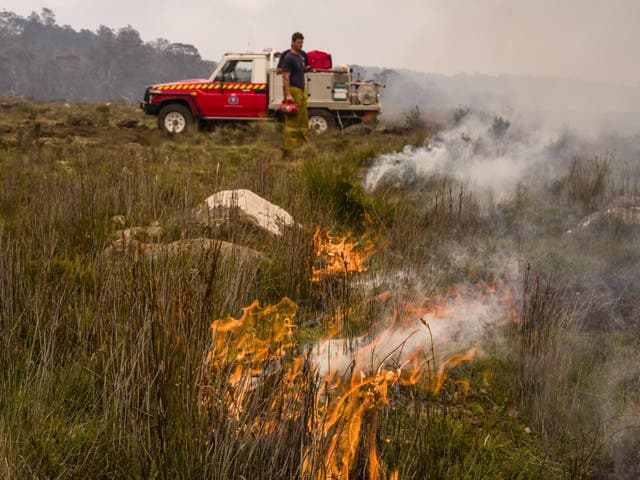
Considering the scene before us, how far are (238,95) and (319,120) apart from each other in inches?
84.8

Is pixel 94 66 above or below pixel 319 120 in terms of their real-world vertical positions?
above

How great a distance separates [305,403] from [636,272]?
140 inches

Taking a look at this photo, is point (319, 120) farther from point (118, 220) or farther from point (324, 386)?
point (324, 386)

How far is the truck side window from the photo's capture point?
15.0 metres

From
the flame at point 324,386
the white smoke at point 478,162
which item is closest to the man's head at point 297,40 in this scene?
the white smoke at point 478,162

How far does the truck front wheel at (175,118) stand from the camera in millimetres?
14812

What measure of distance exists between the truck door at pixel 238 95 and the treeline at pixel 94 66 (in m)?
109

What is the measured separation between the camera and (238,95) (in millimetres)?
15070

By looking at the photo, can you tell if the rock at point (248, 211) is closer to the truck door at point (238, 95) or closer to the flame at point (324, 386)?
the flame at point (324, 386)

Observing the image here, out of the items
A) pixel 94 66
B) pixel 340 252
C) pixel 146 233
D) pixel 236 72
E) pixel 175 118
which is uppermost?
pixel 94 66

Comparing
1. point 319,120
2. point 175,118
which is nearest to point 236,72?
point 175,118

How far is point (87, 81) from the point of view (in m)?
130

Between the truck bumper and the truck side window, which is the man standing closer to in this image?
the truck side window

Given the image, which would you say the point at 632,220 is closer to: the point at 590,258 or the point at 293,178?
the point at 590,258
